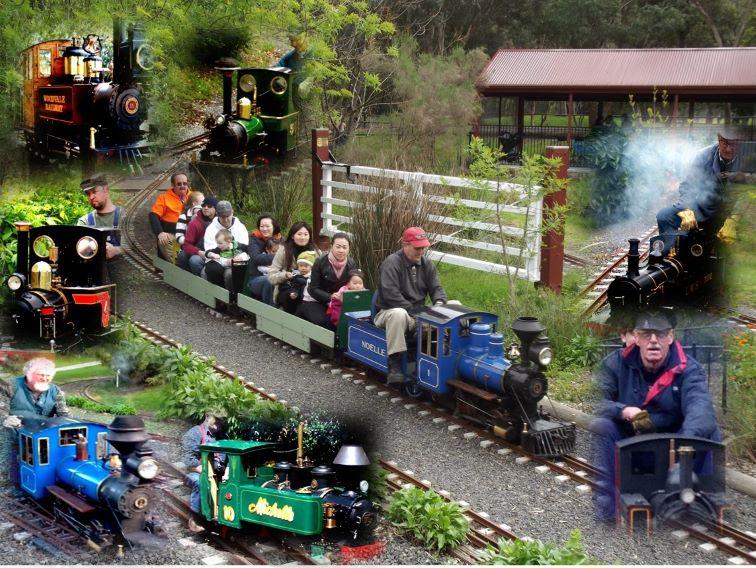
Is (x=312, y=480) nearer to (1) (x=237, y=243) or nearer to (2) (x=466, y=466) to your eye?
(2) (x=466, y=466)

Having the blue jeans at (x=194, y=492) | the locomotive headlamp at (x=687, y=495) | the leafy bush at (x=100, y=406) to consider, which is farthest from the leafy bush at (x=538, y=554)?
the leafy bush at (x=100, y=406)

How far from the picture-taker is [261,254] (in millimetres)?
10055

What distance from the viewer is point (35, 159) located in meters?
6.30

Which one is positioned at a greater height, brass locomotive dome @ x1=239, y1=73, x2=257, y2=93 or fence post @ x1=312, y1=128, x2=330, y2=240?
brass locomotive dome @ x1=239, y1=73, x2=257, y2=93

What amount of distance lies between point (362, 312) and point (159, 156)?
2.90m

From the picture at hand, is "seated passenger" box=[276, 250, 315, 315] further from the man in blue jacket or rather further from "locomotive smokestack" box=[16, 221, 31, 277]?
the man in blue jacket

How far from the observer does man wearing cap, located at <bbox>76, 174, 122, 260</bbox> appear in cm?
608

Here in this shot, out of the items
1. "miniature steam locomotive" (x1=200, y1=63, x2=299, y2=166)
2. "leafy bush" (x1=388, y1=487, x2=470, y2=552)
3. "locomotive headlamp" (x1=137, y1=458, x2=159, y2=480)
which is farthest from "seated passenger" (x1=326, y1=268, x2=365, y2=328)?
"locomotive headlamp" (x1=137, y1=458, x2=159, y2=480)

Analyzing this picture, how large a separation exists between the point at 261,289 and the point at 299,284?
46 centimetres

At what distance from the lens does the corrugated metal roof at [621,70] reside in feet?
26.1

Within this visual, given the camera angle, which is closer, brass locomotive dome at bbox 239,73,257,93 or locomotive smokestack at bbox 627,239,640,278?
brass locomotive dome at bbox 239,73,257,93

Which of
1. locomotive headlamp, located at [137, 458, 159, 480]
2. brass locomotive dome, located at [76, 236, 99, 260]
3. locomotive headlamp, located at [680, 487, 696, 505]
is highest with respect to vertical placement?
brass locomotive dome, located at [76, 236, 99, 260]

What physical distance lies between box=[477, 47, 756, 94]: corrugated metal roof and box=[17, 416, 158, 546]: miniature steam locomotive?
429cm

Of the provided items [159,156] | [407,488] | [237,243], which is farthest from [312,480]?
[237,243]
